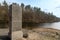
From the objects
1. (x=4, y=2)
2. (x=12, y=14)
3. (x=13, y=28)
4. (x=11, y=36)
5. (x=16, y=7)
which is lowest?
(x=11, y=36)

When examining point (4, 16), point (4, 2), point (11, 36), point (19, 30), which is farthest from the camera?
point (4, 2)

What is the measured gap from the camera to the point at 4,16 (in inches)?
1298

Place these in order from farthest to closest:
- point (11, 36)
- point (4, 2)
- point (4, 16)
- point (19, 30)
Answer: point (4, 2) < point (4, 16) < point (19, 30) < point (11, 36)

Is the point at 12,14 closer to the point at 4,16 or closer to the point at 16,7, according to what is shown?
the point at 16,7

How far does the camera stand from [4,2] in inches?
1766

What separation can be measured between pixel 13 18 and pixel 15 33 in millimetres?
1178

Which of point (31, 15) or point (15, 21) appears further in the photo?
point (31, 15)

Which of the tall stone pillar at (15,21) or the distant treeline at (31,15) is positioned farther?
the distant treeline at (31,15)

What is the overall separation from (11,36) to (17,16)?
1633 millimetres

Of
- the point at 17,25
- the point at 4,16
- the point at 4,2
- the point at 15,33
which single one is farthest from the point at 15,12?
the point at 4,2

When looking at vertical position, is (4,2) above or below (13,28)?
above

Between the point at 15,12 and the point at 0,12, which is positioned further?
the point at 0,12

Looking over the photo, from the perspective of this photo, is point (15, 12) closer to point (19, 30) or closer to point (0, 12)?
point (19, 30)

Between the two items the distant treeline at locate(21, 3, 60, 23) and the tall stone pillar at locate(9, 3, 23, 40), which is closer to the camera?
the tall stone pillar at locate(9, 3, 23, 40)
